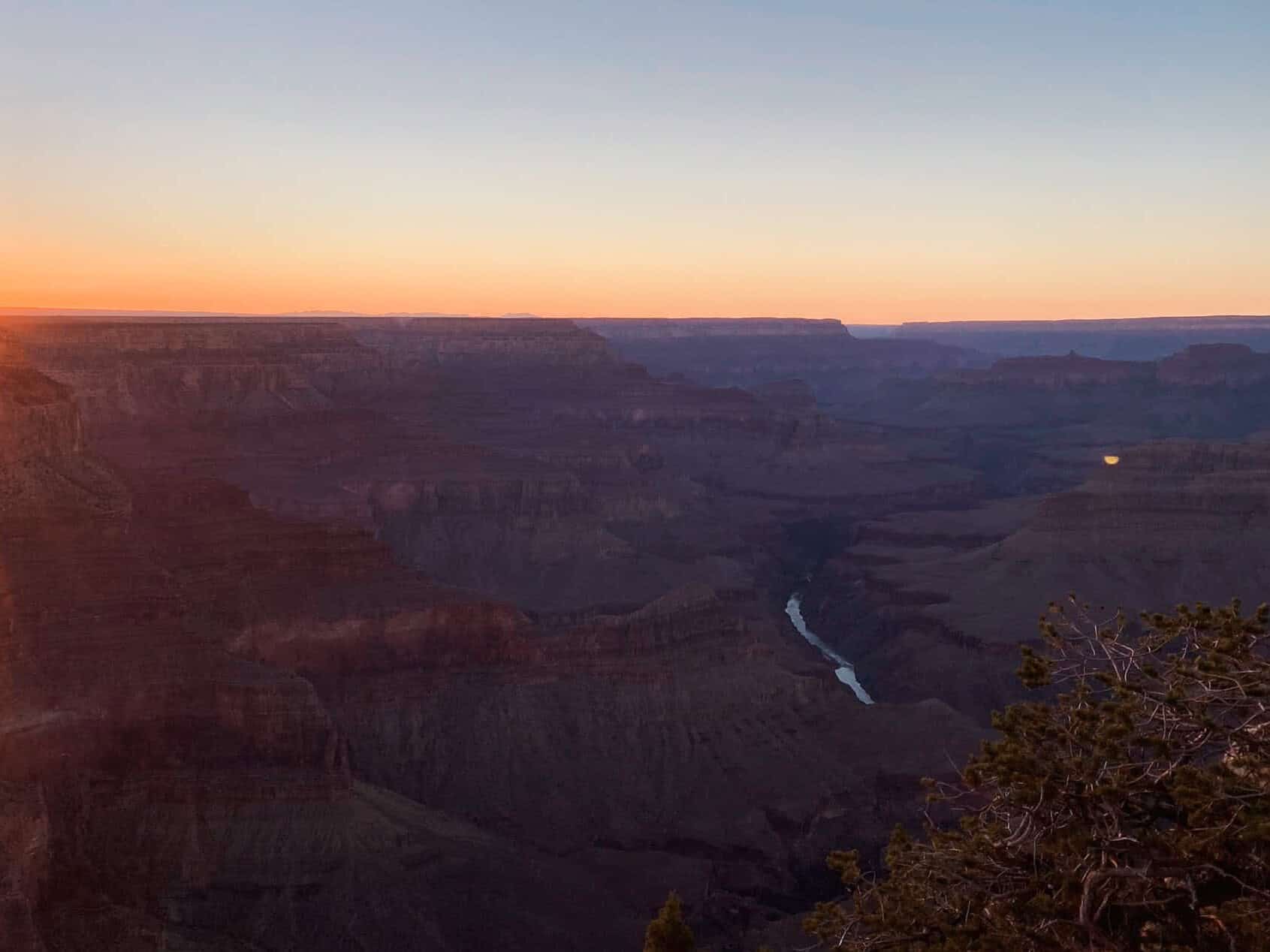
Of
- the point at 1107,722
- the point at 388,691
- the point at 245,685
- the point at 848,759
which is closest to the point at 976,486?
the point at 848,759

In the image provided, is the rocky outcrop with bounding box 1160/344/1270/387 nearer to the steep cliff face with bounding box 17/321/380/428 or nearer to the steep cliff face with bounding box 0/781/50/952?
the steep cliff face with bounding box 17/321/380/428

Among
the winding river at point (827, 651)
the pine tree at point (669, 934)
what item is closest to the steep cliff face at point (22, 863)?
the pine tree at point (669, 934)

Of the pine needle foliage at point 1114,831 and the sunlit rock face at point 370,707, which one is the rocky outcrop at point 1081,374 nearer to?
the sunlit rock face at point 370,707

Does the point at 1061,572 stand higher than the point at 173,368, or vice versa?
the point at 173,368

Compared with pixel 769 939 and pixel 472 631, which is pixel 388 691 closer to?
pixel 472 631

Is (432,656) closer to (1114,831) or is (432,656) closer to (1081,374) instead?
(1114,831)

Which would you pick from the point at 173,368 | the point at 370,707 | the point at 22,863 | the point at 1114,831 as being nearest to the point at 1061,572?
the point at 370,707

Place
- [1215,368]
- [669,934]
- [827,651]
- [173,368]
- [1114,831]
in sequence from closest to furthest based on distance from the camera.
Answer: [1114,831] < [669,934] < [827,651] < [173,368] < [1215,368]

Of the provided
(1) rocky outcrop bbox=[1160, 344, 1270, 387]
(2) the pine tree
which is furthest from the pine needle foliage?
(1) rocky outcrop bbox=[1160, 344, 1270, 387]
